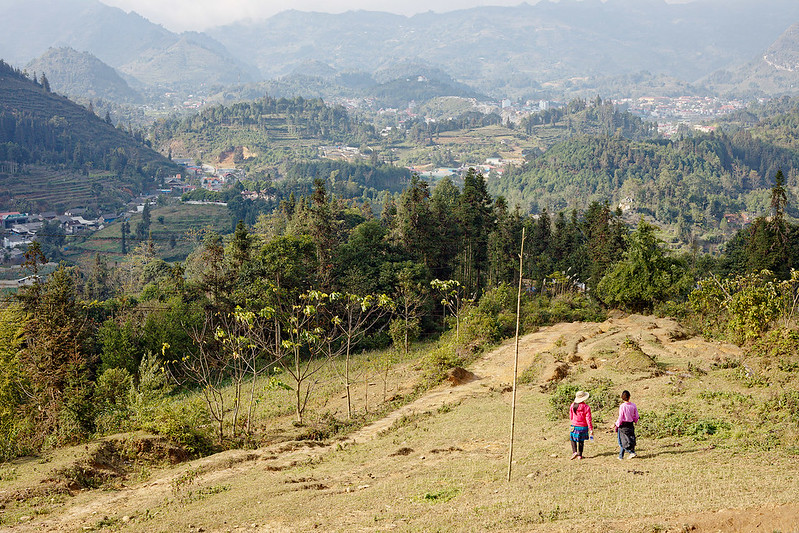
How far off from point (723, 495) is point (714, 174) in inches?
5434

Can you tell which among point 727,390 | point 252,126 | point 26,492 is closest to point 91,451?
point 26,492

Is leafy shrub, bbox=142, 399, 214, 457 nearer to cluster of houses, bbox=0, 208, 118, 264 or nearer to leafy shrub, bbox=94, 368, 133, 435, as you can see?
leafy shrub, bbox=94, 368, 133, 435

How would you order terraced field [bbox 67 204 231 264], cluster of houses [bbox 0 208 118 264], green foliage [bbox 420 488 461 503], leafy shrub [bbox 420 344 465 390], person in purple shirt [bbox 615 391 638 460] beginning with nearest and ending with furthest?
1. green foliage [bbox 420 488 461 503]
2. person in purple shirt [bbox 615 391 638 460]
3. leafy shrub [bbox 420 344 465 390]
4. cluster of houses [bbox 0 208 118 264]
5. terraced field [bbox 67 204 231 264]

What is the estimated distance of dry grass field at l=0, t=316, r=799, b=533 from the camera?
24.3 ft

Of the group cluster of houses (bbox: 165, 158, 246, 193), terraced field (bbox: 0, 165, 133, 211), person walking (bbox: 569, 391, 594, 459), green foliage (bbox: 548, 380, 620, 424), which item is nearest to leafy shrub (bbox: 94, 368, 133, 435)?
green foliage (bbox: 548, 380, 620, 424)

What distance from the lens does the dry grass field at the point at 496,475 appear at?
24.3 ft

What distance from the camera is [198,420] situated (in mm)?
14680

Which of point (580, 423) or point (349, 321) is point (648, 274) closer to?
point (349, 321)

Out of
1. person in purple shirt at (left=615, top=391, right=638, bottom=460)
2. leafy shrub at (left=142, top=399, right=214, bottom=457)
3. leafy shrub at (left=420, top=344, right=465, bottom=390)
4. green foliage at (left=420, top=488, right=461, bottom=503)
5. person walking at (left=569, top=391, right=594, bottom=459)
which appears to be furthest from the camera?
leafy shrub at (left=420, top=344, right=465, bottom=390)

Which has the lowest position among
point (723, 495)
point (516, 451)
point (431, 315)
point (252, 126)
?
point (431, 315)

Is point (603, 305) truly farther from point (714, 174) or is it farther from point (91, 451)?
point (714, 174)

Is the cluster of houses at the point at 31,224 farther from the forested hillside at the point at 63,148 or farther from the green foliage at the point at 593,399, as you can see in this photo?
the green foliage at the point at 593,399

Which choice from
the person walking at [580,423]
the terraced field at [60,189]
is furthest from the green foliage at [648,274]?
the terraced field at [60,189]

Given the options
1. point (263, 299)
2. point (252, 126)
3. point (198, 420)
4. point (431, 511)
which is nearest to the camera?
point (431, 511)
